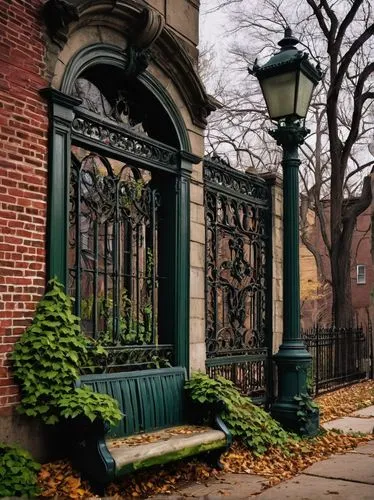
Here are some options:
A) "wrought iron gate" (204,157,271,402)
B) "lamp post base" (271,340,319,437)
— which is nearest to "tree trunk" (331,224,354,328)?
"wrought iron gate" (204,157,271,402)

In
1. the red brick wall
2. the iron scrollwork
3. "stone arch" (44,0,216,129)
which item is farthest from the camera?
the iron scrollwork

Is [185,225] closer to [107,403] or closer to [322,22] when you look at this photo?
[107,403]

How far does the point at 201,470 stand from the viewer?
6004 mm

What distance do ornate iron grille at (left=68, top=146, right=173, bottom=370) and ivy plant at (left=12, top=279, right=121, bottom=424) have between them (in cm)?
44

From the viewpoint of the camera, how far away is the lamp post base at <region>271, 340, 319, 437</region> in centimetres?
763

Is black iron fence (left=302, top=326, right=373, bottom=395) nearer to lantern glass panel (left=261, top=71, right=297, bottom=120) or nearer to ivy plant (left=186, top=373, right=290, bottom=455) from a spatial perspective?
ivy plant (left=186, top=373, right=290, bottom=455)

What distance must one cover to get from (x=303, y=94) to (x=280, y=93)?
0.28 m

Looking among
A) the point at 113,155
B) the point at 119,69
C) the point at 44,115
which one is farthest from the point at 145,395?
the point at 119,69

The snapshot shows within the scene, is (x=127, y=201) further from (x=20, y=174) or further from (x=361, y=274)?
(x=361, y=274)

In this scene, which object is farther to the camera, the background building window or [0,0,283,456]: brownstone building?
the background building window

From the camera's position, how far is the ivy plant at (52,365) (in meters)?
4.95

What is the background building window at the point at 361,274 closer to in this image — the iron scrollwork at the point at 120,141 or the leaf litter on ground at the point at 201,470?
the leaf litter on ground at the point at 201,470

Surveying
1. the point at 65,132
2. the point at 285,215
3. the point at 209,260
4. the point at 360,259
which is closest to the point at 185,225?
the point at 209,260

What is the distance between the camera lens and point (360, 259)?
3791cm
